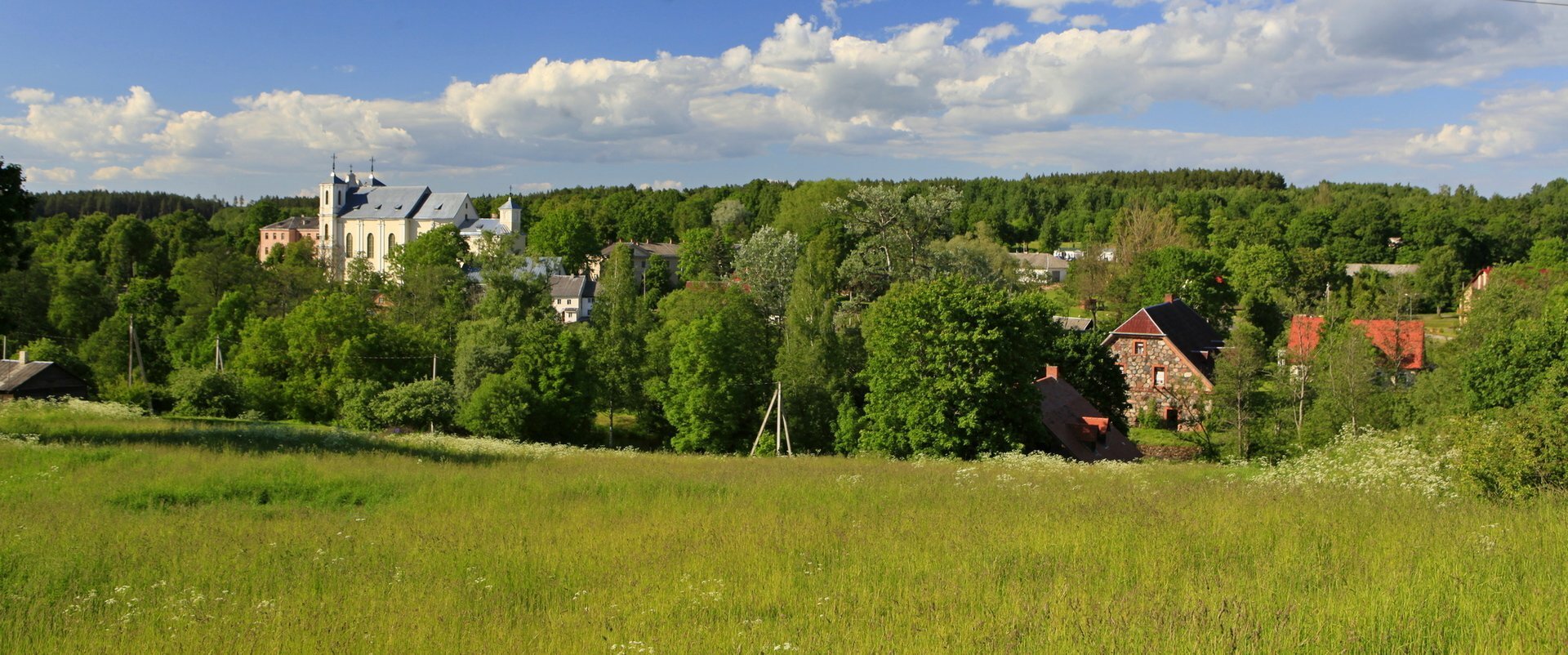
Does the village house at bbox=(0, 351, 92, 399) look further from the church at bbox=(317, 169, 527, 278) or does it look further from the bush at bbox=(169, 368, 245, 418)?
the church at bbox=(317, 169, 527, 278)

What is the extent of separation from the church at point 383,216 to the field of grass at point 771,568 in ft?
342

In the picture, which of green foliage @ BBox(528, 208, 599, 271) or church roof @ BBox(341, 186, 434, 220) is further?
church roof @ BBox(341, 186, 434, 220)

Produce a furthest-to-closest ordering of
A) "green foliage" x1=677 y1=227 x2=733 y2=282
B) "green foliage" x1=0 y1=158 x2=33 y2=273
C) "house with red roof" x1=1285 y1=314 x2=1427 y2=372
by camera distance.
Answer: "green foliage" x1=677 y1=227 x2=733 y2=282 → "house with red roof" x1=1285 y1=314 x2=1427 y2=372 → "green foliage" x1=0 y1=158 x2=33 y2=273

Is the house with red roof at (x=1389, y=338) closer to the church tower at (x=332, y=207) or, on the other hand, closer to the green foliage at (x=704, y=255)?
the green foliage at (x=704, y=255)

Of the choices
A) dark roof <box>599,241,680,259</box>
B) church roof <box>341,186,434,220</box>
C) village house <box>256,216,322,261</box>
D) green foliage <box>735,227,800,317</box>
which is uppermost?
church roof <box>341,186,434,220</box>

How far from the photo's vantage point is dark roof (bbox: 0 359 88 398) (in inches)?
1545

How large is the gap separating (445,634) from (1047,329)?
40688 mm

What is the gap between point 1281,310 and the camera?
222ft

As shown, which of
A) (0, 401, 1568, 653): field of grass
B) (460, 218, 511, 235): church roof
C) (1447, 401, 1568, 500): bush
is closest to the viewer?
(0, 401, 1568, 653): field of grass

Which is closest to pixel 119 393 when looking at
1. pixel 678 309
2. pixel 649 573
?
pixel 678 309

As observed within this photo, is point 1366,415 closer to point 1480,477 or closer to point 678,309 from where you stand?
point 1480,477

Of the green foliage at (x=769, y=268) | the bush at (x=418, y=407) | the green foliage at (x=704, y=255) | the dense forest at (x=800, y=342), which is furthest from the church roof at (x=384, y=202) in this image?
the bush at (x=418, y=407)

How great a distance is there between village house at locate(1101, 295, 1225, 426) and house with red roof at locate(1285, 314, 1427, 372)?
460cm

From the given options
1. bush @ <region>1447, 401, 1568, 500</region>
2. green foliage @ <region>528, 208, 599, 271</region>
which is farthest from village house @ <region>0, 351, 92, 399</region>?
green foliage @ <region>528, 208, 599, 271</region>
